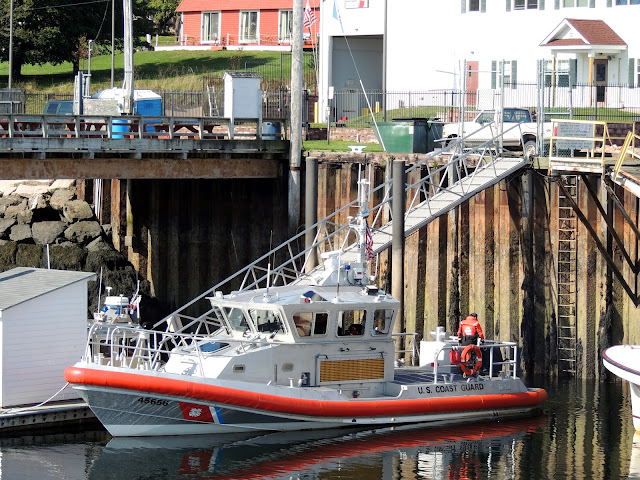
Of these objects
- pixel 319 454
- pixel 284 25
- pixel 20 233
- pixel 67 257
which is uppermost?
pixel 284 25

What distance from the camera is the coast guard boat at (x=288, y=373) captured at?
76.1ft

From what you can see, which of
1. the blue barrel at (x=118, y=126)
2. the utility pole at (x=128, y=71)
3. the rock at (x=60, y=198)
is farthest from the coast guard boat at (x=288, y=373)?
the rock at (x=60, y=198)

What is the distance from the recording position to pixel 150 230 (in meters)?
35.9

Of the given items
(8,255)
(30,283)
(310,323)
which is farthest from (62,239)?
(310,323)

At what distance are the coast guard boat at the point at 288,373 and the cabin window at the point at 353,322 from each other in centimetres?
2

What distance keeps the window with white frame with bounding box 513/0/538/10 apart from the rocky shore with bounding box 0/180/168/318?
59.1ft

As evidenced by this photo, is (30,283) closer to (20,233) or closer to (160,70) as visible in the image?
(20,233)

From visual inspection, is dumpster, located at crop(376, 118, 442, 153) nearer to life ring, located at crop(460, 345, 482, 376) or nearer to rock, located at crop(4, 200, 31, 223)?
life ring, located at crop(460, 345, 482, 376)

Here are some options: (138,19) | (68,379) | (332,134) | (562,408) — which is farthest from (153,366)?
(138,19)

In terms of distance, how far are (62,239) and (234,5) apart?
122ft

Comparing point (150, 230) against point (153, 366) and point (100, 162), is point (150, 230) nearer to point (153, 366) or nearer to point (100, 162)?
point (100, 162)

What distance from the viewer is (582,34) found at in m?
43.5

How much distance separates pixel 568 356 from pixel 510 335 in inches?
54.6

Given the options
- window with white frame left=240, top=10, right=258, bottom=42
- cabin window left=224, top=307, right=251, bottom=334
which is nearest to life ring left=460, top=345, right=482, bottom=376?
cabin window left=224, top=307, right=251, bottom=334
